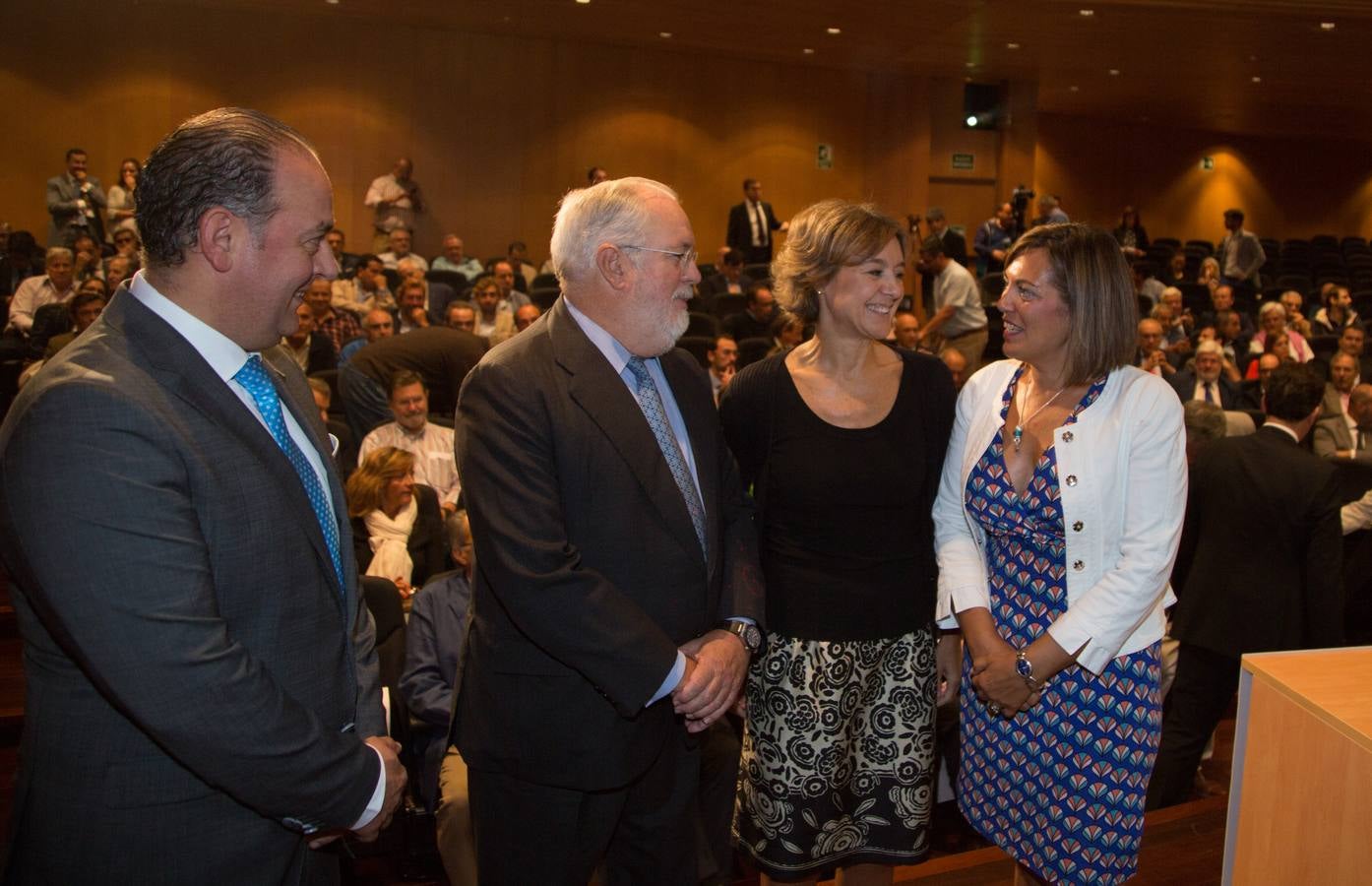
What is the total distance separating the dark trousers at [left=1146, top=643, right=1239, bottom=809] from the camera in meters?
3.51

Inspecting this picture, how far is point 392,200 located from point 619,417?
424 inches

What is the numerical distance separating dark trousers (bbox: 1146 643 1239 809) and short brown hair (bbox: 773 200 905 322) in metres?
2.19

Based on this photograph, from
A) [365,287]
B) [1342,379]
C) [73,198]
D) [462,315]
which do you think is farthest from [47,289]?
[1342,379]

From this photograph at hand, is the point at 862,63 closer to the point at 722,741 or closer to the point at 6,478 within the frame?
the point at 722,741

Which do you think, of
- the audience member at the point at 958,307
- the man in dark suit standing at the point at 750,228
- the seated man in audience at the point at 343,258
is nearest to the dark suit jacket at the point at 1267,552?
the audience member at the point at 958,307

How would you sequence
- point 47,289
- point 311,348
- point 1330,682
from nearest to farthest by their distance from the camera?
point 1330,682 → point 311,348 → point 47,289

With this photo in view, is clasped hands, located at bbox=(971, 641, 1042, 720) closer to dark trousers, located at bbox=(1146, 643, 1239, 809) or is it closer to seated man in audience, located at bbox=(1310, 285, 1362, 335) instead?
dark trousers, located at bbox=(1146, 643, 1239, 809)

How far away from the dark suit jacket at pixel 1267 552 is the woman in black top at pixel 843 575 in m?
1.81

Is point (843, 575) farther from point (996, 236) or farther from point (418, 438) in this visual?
point (996, 236)

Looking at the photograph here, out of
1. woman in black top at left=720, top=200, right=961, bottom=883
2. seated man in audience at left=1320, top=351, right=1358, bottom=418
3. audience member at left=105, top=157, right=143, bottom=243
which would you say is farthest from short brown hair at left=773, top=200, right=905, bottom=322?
audience member at left=105, top=157, right=143, bottom=243

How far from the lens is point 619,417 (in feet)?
5.65

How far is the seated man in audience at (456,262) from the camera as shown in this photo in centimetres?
1091

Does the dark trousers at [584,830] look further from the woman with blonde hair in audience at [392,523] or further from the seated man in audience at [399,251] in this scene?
the seated man in audience at [399,251]

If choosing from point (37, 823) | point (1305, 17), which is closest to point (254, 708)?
point (37, 823)
